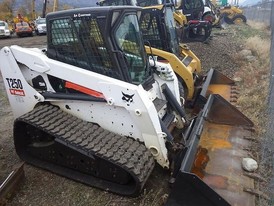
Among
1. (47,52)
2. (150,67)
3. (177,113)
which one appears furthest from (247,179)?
(47,52)

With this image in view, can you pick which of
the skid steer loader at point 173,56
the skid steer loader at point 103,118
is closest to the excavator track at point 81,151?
the skid steer loader at point 103,118

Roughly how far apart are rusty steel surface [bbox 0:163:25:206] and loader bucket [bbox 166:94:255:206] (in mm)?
1959

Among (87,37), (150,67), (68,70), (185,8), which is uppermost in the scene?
(87,37)

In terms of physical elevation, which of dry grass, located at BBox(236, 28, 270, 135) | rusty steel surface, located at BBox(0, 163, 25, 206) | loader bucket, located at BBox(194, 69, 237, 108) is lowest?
dry grass, located at BBox(236, 28, 270, 135)

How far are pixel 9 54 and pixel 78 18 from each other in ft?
4.03

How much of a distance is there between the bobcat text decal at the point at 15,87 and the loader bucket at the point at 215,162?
8.40 ft

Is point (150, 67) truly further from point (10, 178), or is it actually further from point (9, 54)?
point (10, 178)

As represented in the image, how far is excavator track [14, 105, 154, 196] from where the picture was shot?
3865mm

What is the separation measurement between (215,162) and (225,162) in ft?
0.43

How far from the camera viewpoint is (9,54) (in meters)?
4.74

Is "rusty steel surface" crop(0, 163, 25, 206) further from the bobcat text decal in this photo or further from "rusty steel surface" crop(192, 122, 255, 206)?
"rusty steel surface" crop(192, 122, 255, 206)

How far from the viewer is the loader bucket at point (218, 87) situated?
257 inches

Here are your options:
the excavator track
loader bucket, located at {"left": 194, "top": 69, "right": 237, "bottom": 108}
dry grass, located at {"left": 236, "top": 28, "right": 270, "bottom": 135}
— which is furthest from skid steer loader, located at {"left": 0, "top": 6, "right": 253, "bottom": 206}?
loader bucket, located at {"left": 194, "top": 69, "right": 237, "bottom": 108}

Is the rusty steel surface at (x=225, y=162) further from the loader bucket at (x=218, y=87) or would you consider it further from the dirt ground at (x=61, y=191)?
the loader bucket at (x=218, y=87)
